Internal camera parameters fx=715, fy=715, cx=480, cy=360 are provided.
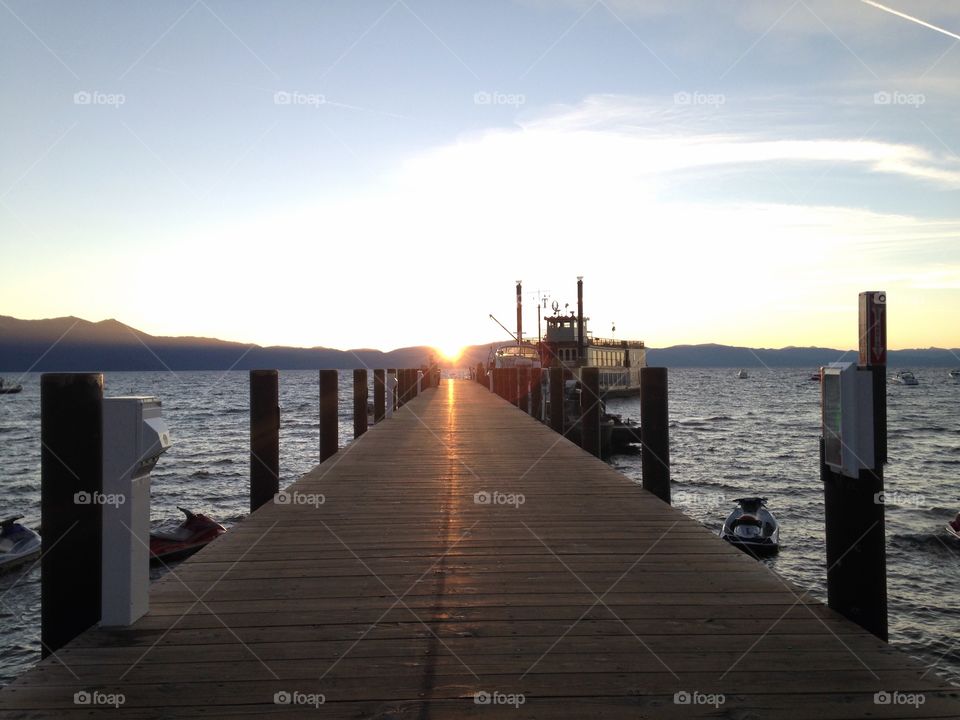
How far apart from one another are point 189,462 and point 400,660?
3175 centimetres

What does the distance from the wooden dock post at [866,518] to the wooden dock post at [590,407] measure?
678 centimetres

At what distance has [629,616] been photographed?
3406 mm

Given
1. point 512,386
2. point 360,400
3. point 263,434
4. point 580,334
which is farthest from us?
point 580,334

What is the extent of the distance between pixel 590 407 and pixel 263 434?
525 cm

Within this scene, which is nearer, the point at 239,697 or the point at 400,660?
the point at 239,697

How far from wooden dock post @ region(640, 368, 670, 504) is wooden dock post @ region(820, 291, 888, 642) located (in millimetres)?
3432

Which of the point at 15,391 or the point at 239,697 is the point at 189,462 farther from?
the point at 15,391

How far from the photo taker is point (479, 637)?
3168mm

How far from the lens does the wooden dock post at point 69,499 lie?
3.06m

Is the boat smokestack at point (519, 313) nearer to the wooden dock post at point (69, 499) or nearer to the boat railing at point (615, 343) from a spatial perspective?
the boat railing at point (615, 343)

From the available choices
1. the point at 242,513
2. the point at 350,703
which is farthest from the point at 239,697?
the point at 242,513

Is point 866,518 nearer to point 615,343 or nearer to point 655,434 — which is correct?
point 655,434

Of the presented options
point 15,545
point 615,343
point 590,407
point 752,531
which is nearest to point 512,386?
point 752,531

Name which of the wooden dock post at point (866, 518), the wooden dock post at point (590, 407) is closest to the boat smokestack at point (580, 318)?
the wooden dock post at point (590, 407)
